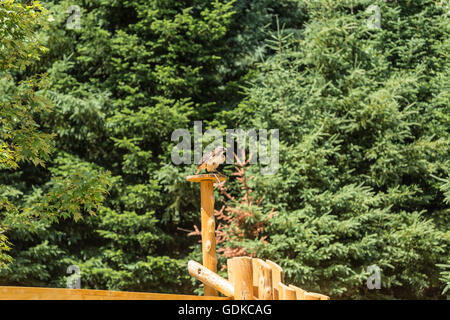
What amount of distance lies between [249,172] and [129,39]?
3591 mm

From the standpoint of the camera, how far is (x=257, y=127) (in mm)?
8797

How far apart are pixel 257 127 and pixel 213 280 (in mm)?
5775

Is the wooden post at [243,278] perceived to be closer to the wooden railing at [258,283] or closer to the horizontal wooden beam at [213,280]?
the wooden railing at [258,283]

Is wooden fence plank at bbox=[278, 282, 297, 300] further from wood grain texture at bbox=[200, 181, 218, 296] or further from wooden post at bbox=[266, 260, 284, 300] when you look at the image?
wood grain texture at bbox=[200, 181, 218, 296]

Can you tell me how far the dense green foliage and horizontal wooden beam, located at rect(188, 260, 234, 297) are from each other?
165 inches

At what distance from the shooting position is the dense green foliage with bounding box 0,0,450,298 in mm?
8305

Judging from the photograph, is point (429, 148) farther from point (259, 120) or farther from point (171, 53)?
point (171, 53)

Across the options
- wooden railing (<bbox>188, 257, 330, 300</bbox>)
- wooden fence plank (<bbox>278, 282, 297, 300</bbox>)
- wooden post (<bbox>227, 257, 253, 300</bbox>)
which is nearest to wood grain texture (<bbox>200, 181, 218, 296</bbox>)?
wooden railing (<bbox>188, 257, 330, 300</bbox>)

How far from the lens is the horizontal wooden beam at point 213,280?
2.87 meters

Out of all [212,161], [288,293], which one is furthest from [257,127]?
[288,293]

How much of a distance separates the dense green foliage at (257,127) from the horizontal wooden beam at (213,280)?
4194 millimetres

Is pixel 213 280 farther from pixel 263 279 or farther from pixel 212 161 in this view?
pixel 212 161

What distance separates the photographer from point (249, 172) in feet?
28.2
